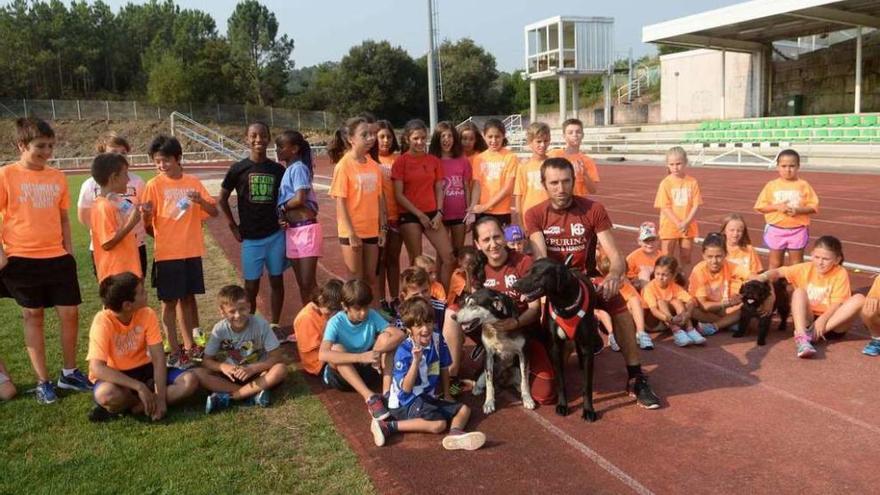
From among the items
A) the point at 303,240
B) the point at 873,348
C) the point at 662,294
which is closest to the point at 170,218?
the point at 303,240

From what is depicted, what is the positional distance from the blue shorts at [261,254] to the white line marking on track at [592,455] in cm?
263

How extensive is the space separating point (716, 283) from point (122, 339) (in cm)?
469

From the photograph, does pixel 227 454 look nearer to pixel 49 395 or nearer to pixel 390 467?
pixel 390 467

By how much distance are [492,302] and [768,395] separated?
192 cm

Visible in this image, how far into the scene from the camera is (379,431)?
12.4 feet

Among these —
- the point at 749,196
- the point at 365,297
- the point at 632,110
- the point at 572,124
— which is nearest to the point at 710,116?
the point at 632,110

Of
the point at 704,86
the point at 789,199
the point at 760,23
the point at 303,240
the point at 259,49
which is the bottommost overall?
the point at 303,240

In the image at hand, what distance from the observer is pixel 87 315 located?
22.2 feet

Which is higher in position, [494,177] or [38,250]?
[494,177]

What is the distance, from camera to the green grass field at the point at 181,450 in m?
3.33

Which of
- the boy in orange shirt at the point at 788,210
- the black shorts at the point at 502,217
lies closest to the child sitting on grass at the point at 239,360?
the black shorts at the point at 502,217

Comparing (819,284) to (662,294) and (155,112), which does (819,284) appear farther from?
(155,112)

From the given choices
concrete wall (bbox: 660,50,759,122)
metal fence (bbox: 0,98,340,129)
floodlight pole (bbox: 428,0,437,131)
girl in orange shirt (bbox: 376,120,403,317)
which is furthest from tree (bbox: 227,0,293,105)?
girl in orange shirt (bbox: 376,120,403,317)

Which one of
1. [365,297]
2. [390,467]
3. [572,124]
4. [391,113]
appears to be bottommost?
[390,467]
